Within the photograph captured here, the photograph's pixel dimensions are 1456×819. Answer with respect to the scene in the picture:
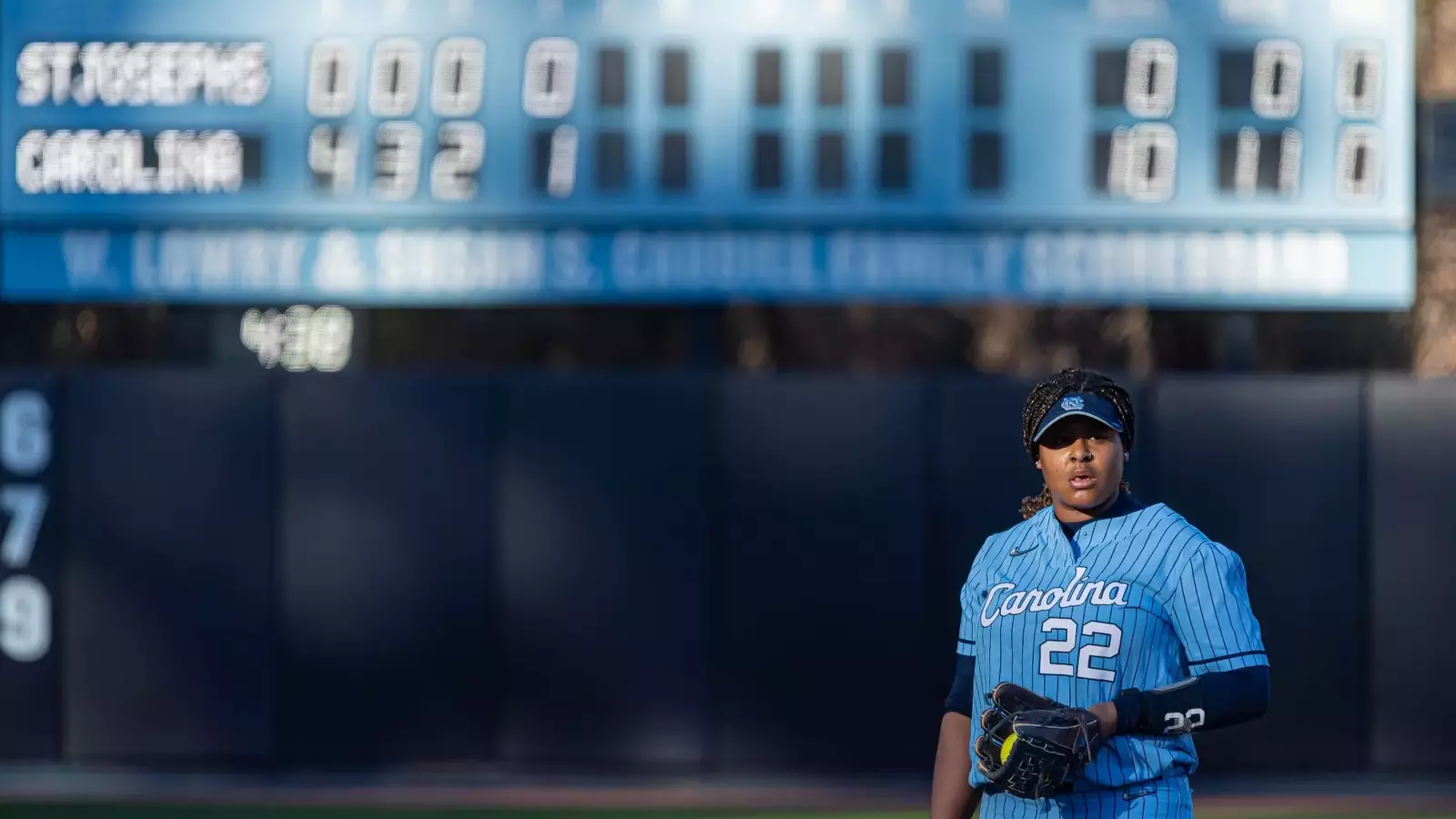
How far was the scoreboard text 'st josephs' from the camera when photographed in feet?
30.7

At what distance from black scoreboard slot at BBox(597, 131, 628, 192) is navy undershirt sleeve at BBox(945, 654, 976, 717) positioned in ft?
20.9

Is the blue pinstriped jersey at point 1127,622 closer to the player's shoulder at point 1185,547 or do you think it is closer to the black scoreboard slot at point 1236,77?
the player's shoulder at point 1185,547

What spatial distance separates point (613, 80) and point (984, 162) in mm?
1838

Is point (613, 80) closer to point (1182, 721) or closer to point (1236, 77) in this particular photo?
point (1236, 77)

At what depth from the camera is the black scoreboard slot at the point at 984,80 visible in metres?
9.45

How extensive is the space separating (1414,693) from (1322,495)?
102 centimetres

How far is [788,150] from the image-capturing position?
9.46 meters

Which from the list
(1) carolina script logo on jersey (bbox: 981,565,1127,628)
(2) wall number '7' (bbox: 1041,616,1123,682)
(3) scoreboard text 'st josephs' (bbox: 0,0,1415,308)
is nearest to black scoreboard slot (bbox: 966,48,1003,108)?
(3) scoreboard text 'st josephs' (bbox: 0,0,1415,308)

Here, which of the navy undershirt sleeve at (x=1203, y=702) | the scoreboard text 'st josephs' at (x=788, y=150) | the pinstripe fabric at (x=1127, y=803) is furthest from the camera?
the scoreboard text 'st josephs' at (x=788, y=150)

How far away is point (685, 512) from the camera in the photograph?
9.30 metres

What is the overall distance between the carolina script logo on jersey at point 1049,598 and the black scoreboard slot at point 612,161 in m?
6.53

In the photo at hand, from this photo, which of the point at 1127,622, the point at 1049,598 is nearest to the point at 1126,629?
the point at 1127,622

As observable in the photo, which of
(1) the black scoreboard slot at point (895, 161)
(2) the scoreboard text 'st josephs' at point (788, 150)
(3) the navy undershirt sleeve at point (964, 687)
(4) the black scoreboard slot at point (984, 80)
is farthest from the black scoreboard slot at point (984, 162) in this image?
(3) the navy undershirt sleeve at point (964, 687)

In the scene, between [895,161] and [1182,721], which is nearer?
[1182,721]
